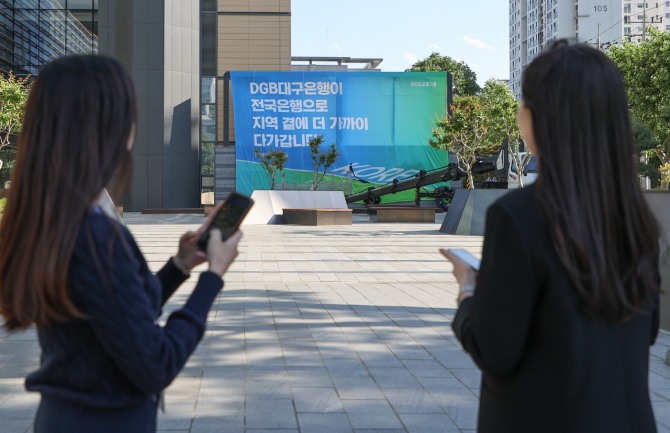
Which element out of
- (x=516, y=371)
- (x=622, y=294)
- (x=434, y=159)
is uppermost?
(x=434, y=159)

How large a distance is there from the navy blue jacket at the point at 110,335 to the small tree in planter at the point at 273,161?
33130mm

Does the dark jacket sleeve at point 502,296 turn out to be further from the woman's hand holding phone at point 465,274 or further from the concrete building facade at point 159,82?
the concrete building facade at point 159,82

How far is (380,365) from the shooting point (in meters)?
5.67

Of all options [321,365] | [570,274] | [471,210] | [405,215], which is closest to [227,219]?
[570,274]

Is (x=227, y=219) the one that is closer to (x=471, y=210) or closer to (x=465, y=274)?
(x=465, y=274)

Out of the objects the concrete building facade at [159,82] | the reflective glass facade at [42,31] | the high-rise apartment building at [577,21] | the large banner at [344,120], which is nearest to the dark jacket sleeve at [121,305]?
the large banner at [344,120]

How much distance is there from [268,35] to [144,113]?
36.0ft

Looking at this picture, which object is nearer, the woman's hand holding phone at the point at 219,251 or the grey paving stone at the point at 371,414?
the woman's hand holding phone at the point at 219,251

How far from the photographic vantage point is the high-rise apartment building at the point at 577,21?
117 metres

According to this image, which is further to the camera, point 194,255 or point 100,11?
point 100,11

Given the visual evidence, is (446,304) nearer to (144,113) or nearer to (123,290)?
(123,290)

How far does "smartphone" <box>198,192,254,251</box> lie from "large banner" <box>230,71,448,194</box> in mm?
38106

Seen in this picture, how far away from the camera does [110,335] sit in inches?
63.0

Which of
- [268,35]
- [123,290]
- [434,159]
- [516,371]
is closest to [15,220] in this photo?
[123,290]
